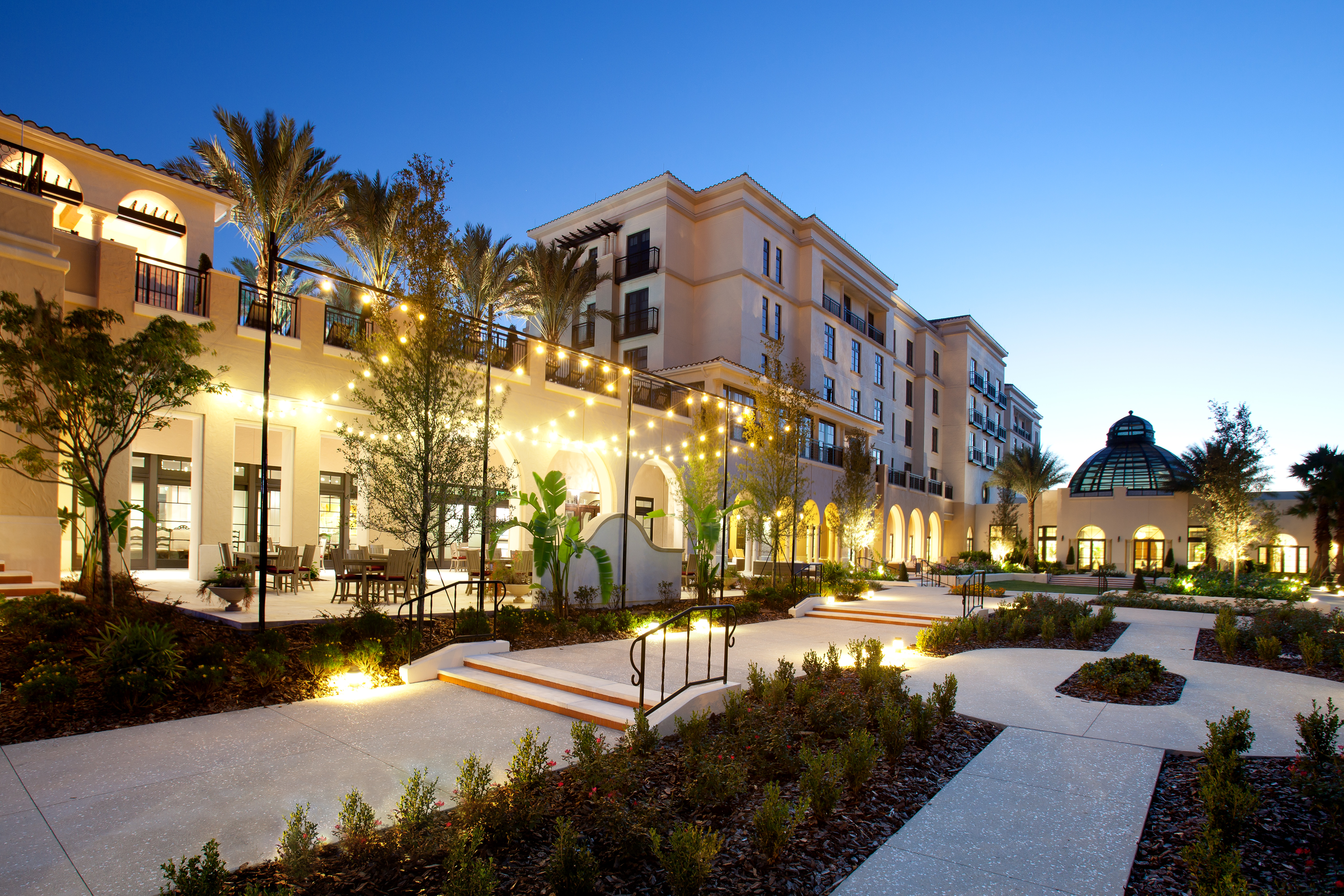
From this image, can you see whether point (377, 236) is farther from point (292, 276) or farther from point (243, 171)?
point (292, 276)

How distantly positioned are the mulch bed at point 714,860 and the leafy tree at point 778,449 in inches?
513

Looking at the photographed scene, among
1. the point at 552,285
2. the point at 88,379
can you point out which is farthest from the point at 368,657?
the point at 552,285

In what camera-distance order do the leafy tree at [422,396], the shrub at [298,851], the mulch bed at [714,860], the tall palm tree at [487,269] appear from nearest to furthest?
the shrub at [298,851] → the mulch bed at [714,860] → the leafy tree at [422,396] → the tall palm tree at [487,269]

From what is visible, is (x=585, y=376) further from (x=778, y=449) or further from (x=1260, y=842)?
(x=1260, y=842)

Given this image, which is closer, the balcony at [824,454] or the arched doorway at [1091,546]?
the balcony at [824,454]

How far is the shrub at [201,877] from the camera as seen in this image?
3277mm

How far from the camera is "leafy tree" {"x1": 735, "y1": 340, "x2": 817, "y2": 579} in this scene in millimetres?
19062

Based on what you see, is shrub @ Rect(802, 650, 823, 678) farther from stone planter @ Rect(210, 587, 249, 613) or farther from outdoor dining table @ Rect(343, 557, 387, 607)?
stone planter @ Rect(210, 587, 249, 613)

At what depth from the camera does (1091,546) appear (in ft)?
151

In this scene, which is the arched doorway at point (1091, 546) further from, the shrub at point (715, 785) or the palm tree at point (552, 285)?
the shrub at point (715, 785)

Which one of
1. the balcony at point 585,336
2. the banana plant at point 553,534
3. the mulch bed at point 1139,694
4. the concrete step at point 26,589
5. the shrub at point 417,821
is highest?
the balcony at point 585,336

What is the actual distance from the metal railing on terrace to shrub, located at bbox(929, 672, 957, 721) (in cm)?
2746

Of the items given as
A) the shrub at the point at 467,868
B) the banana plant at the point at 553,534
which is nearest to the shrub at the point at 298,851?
the shrub at the point at 467,868

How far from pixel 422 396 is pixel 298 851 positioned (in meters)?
7.48
